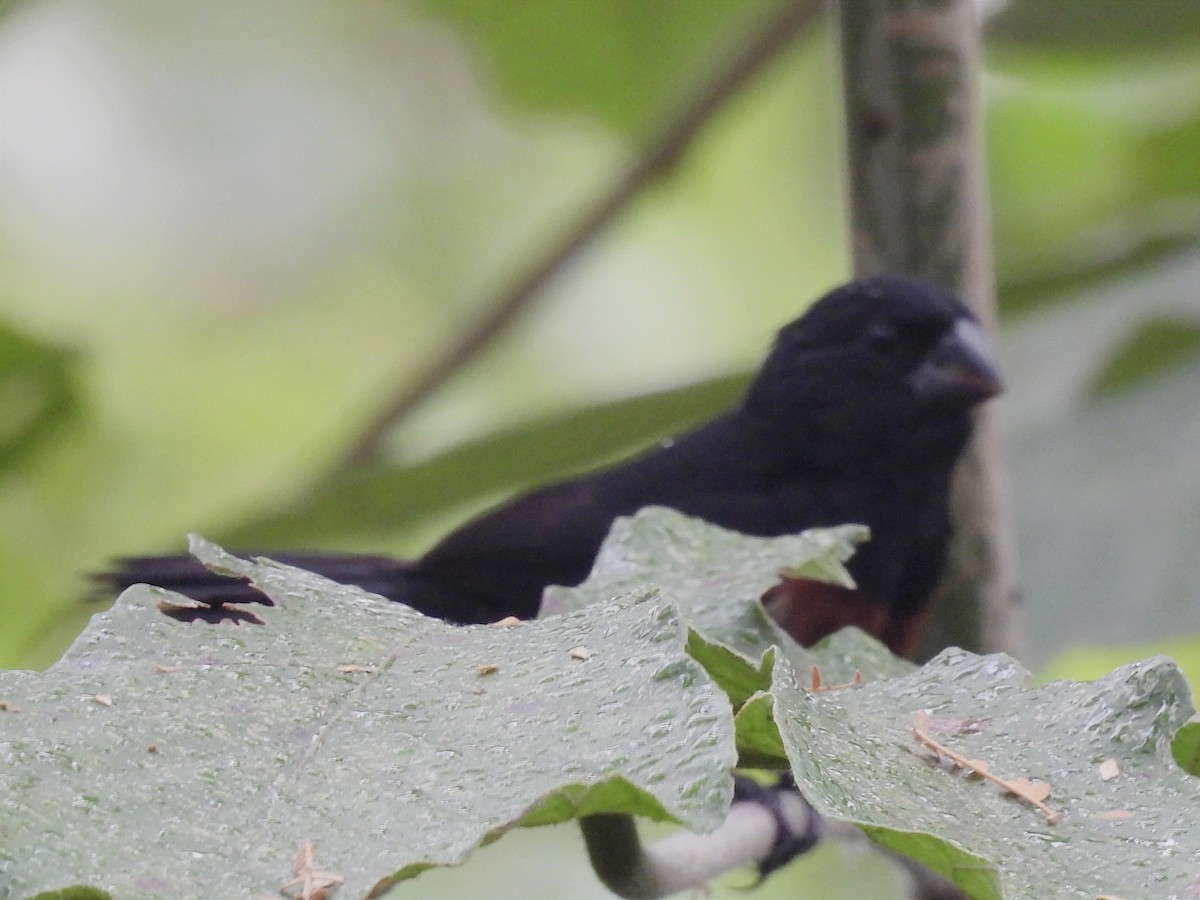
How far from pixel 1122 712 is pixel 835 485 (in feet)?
6.54

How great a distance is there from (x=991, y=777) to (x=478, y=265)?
383 cm

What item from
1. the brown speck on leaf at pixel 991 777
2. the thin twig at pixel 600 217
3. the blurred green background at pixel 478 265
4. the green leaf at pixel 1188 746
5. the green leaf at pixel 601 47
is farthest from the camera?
the green leaf at pixel 601 47

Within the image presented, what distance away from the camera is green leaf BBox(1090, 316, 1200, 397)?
88.5 inches

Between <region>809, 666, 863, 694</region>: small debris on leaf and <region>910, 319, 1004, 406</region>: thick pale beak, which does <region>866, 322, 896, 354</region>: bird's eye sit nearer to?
<region>910, 319, 1004, 406</region>: thick pale beak

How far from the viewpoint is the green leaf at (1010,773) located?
640 millimetres

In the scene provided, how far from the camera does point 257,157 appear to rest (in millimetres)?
4750

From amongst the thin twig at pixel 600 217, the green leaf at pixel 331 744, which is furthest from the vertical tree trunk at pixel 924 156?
the green leaf at pixel 331 744

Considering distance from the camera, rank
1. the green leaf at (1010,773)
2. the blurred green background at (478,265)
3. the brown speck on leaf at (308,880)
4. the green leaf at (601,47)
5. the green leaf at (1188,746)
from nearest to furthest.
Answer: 1. the brown speck on leaf at (308,880)
2. the green leaf at (1010,773)
3. the green leaf at (1188,746)
4. the blurred green background at (478,265)
5. the green leaf at (601,47)

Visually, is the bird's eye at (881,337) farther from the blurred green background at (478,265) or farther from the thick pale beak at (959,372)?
the blurred green background at (478,265)

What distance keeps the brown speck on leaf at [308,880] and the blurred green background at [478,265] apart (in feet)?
5.10

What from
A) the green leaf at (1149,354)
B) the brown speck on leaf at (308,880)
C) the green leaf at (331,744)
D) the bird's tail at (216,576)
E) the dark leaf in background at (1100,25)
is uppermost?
the dark leaf in background at (1100,25)

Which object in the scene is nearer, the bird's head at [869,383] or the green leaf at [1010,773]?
the green leaf at [1010,773]

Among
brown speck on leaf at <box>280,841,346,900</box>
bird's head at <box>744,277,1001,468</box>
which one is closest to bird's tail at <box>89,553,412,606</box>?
bird's head at <box>744,277,1001,468</box>

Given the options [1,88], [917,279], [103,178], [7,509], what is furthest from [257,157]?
[917,279]
